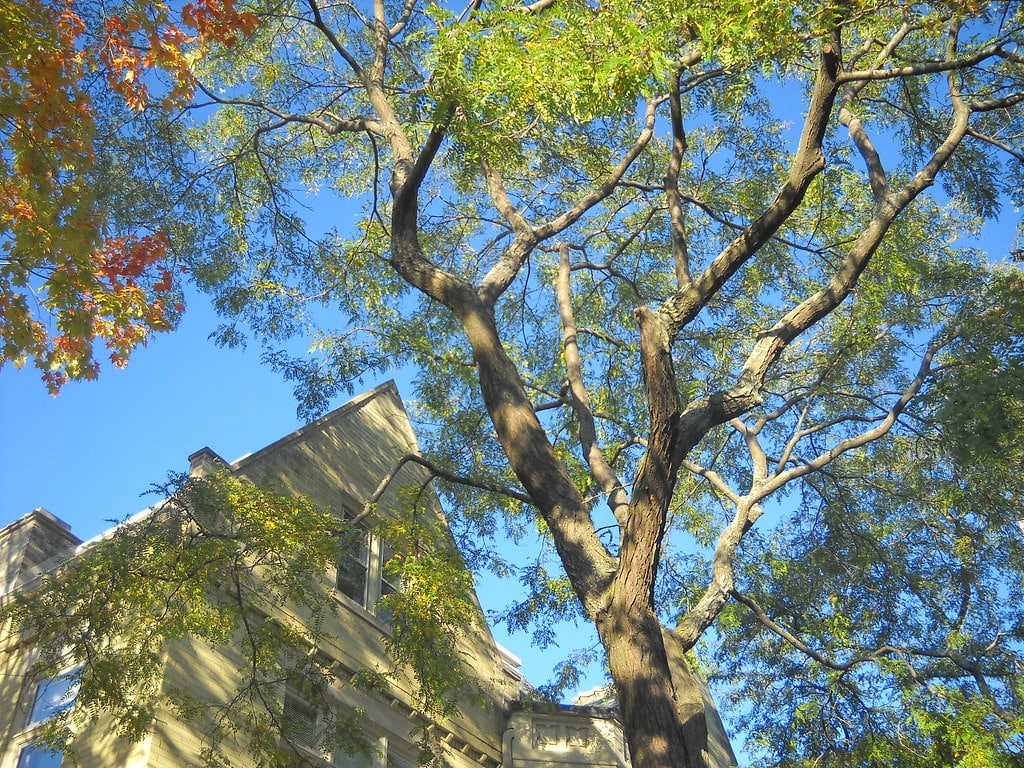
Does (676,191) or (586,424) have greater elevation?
(676,191)

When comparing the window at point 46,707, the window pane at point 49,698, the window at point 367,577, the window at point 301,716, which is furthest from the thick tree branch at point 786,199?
the window pane at point 49,698

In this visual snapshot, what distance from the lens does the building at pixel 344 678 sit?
38.4ft

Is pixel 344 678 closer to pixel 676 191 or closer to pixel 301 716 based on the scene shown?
pixel 301 716

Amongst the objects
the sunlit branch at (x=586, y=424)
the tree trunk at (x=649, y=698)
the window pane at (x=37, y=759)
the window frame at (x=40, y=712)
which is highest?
the sunlit branch at (x=586, y=424)

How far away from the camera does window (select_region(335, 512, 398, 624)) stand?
16156mm

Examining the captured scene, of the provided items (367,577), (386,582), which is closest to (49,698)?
(367,577)

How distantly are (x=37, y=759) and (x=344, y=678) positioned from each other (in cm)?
391

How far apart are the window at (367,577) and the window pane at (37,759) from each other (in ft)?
16.2

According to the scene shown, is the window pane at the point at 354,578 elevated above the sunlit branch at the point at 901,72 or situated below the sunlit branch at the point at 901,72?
below

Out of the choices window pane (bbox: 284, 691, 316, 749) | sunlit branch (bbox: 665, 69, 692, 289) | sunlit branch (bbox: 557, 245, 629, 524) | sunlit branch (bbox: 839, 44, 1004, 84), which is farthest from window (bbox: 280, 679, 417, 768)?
sunlit branch (bbox: 839, 44, 1004, 84)

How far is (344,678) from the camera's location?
46.8 ft

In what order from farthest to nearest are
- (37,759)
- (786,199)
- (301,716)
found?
(301,716)
(37,759)
(786,199)

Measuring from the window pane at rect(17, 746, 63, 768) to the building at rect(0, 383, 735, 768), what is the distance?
0.01m

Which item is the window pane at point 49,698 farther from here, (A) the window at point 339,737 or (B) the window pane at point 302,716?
(B) the window pane at point 302,716
